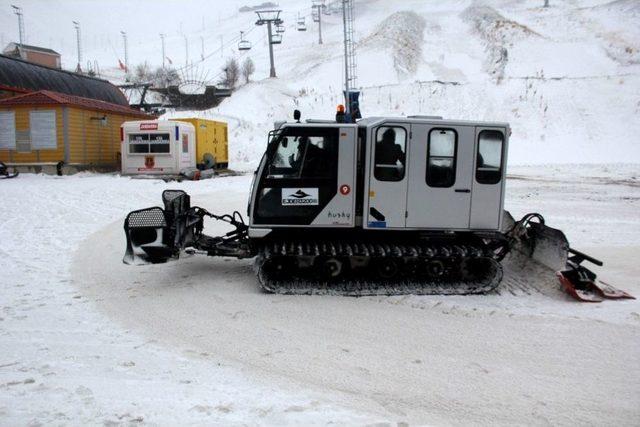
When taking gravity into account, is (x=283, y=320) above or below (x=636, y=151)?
below

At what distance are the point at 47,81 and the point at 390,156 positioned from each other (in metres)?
28.8

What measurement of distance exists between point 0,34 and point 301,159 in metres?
129

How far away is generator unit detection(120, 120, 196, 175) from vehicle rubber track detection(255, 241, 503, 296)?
53.1ft

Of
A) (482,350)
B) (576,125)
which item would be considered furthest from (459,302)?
(576,125)

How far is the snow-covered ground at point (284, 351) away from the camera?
403cm

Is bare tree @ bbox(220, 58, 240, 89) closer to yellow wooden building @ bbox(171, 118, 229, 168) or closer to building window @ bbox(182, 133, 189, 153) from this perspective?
yellow wooden building @ bbox(171, 118, 229, 168)

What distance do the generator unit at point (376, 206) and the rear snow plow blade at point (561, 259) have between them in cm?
6

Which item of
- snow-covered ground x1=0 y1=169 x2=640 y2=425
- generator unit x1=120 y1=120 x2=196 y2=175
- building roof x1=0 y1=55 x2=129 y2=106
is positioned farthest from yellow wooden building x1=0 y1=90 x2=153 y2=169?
snow-covered ground x1=0 y1=169 x2=640 y2=425

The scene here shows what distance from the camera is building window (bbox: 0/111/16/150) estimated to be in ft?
77.8

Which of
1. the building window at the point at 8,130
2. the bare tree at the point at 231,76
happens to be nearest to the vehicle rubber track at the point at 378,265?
the building window at the point at 8,130

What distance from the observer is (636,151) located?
30.0 m

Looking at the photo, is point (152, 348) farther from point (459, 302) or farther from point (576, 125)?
point (576, 125)

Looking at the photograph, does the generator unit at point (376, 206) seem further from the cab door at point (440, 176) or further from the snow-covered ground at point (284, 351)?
the snow-covered ground at point (284, 351)

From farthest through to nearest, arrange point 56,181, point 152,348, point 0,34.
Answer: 1. point 0,34
2. point 56,181
3. point 152,348
